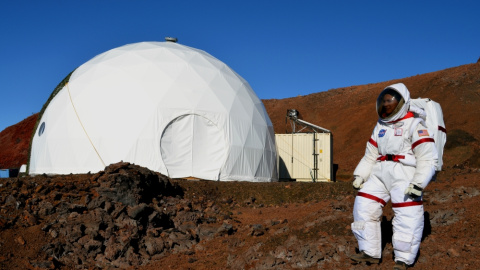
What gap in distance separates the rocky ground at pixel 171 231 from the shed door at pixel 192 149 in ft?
12.4

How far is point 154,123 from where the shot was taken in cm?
1716

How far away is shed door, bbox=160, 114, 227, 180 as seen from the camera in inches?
674

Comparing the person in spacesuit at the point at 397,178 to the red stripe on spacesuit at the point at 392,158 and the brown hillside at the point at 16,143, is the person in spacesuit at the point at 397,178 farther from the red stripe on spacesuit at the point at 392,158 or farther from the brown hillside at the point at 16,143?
the brown hillside at the point at 16,143

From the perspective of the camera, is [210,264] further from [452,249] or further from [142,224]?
[452,249]

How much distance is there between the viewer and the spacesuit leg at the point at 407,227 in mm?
6027

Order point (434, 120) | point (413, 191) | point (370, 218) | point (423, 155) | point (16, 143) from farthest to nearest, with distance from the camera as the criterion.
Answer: point (16, 143)
point (434, 120)
point (370, 218)
point (423, 155)
point (413, 191)

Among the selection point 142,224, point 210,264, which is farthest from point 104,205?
point 210,264

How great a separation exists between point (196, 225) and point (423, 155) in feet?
20.1

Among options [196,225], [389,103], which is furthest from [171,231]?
[389,103]

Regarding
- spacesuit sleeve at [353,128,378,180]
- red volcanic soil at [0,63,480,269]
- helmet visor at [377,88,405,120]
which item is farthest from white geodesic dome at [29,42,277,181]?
helmet visor at [377,88,405,120]

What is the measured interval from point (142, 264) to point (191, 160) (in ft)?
27.8

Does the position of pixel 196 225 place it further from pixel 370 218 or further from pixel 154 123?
pixel 154 123

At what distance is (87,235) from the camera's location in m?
9.31

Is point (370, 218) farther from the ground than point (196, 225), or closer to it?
farther from the ground
